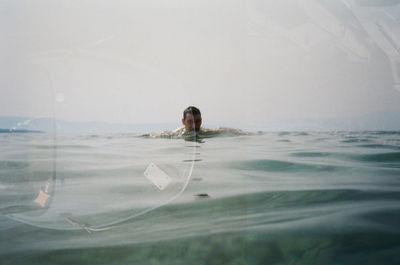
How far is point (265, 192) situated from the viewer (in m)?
1.69

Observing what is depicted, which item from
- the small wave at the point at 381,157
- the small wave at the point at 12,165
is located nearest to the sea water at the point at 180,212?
the small wave at the point at 12,165

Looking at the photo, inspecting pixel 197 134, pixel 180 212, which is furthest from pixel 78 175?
pixel 197 134

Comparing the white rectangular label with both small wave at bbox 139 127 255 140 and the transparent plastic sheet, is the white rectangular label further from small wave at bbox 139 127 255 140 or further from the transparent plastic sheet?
small wave at bbox 139 127 255 140

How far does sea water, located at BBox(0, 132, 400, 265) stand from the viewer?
3.14 feet

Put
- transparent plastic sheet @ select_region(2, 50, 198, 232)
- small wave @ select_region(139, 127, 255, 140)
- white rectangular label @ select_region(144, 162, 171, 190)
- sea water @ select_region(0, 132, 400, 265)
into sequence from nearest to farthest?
1. sea water @ select_region(0, 132, 400, 265)
2. transparent plastic sheet @ select_region(2, 50, 198, 232)
3. white rectangular label @ select_region(144, 162, 171, 190)
4. small wave @ select_region(139, 127, 255, 140)

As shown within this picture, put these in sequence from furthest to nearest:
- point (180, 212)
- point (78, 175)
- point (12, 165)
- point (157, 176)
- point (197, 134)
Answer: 1. point (197, 134)
2. point (78, 175)
3. point (157, 176)
4. point (12, 165)
5. point (180, 212)

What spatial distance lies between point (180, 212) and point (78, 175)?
2.59 feet

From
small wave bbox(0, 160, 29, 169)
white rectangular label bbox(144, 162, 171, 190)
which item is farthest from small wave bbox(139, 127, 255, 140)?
small wave bbox(0, 160, 29, 169)

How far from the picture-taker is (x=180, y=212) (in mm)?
1351

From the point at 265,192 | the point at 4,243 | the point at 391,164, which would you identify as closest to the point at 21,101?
the point at 4,243

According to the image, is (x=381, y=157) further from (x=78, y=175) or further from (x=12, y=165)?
(x=12, y=165)

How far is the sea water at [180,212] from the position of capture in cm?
96

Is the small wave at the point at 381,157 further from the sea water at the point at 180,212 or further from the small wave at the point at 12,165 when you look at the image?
the small wave at the point at 12,165

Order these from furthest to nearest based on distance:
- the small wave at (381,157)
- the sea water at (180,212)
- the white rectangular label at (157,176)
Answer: the small wave at (381,157), the white rectangular label at (157,176), the sea water at (180,212)
